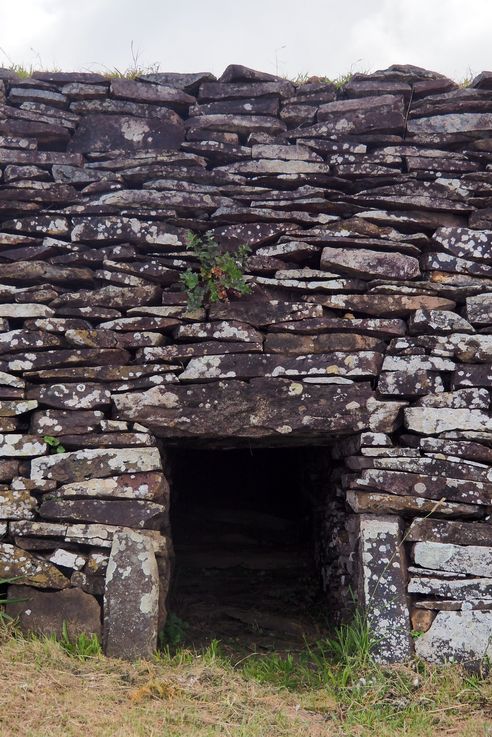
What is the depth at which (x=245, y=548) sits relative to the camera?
6.44 meters

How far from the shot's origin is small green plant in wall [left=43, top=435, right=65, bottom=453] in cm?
427

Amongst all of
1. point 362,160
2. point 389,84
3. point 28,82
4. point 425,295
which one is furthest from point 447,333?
point 28,82

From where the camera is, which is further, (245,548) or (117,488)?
(245,548)

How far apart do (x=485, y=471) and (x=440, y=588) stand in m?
0.72

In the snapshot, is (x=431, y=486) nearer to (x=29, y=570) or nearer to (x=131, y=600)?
(x=131, y=600)

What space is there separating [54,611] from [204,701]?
1.01 m

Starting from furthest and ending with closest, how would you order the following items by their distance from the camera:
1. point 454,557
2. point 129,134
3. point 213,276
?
point 129,134 → point 213,276 → point 454,557

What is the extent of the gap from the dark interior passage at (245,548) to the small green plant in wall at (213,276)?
1.06 meters

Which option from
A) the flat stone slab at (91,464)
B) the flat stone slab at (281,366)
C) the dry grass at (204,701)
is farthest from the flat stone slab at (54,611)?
the flat stone slab at (281,366)

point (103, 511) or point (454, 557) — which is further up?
point (103, 511)

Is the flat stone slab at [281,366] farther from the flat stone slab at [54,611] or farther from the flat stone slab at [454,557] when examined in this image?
the flat stone slab at [54,611]

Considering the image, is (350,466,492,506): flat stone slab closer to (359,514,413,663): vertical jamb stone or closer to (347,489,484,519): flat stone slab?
(347,489,484,519): flat stone slab

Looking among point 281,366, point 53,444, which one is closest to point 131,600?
point 53,444

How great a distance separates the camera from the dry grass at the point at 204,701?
11.0 ft
